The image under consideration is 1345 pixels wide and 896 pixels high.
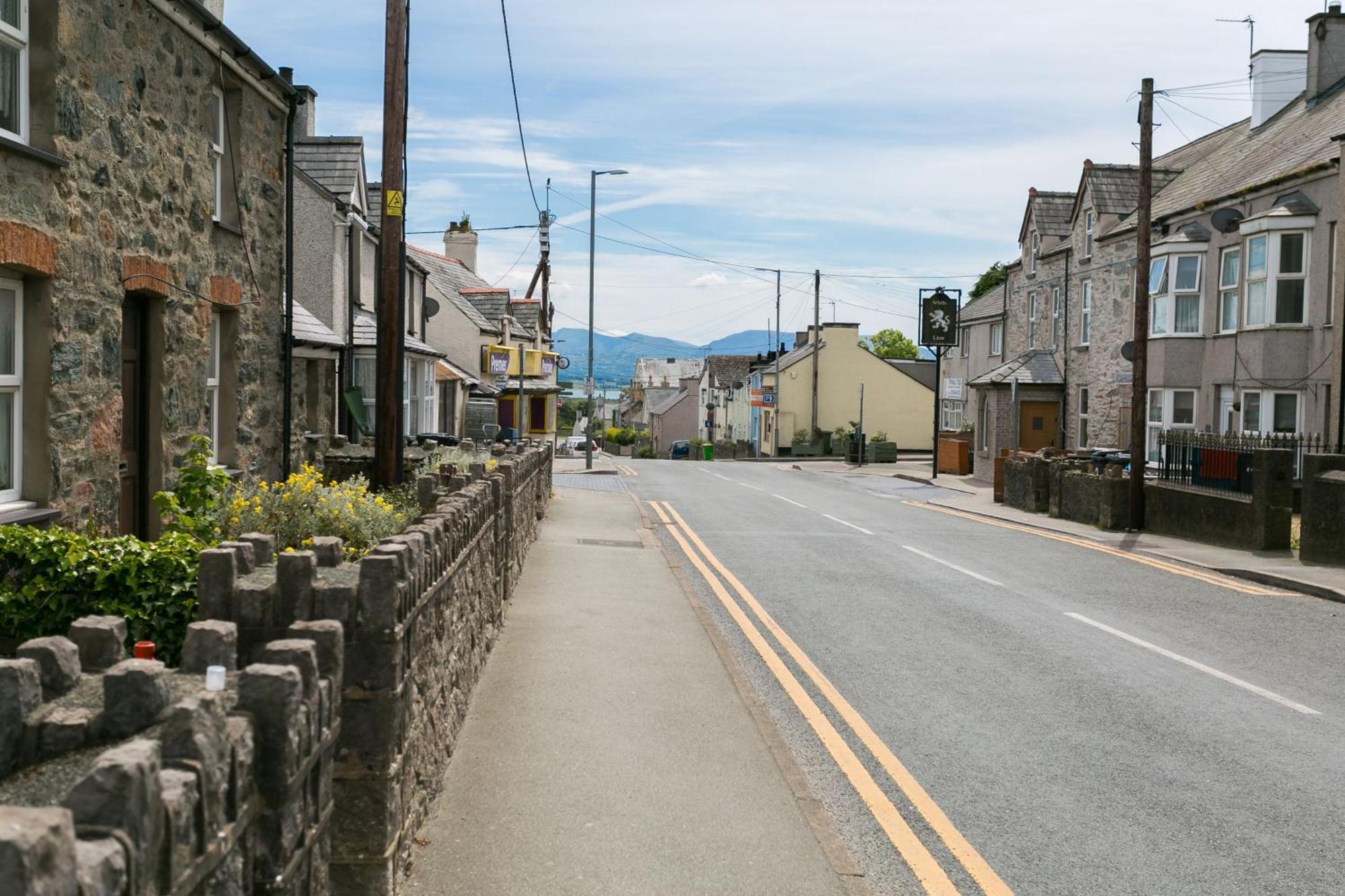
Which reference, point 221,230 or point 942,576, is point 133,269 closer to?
point 221,230

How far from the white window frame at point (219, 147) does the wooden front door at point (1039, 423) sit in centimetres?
3215

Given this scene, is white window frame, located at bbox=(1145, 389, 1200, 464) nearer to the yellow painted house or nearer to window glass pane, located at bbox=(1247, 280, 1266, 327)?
window glass pane, located at bbox=(1247, 280, 1266, 327)

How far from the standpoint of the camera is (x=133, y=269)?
1035 cm

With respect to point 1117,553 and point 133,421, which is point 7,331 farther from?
point 1117,553

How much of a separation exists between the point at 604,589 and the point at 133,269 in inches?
243

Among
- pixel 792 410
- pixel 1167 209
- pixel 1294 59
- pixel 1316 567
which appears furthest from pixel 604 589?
pixel 792 410

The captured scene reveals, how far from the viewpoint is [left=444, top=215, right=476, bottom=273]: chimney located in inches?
2350

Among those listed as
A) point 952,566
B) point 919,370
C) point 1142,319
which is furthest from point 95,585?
point 919,370

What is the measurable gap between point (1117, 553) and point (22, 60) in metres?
17.3

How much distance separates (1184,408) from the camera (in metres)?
30.9

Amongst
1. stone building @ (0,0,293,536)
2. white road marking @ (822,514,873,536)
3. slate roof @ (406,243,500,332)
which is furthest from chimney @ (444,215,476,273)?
stone building @ (0,0,293,536)

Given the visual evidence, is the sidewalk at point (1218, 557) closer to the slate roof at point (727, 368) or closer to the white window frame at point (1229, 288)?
the white window frame at point (1229, 288)

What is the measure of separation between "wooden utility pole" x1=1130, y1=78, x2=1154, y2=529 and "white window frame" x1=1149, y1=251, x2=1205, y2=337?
6654 millimetres

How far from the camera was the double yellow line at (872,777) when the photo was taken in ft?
19.1
